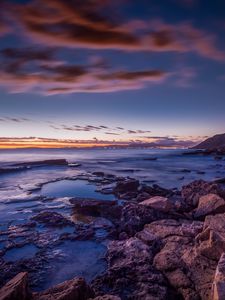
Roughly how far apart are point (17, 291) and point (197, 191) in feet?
39.1

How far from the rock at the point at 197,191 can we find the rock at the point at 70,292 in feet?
28.8

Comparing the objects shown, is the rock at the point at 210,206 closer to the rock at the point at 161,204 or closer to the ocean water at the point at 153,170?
the rock at the point at 161,204

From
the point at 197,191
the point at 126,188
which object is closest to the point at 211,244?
the point at 197,191

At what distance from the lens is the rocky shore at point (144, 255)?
5.65 m

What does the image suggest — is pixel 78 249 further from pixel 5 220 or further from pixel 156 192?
pixel 156 192

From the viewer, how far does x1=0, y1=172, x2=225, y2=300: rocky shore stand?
5648 mm

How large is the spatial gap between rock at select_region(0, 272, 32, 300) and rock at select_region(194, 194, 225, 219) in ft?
26.1

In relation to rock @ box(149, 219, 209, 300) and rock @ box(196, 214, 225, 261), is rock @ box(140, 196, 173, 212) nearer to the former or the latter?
rock @ box(149, 219, 209, 300)

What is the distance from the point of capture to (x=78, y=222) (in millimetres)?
13047

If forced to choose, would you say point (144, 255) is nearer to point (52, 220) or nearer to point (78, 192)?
point (52, 220)

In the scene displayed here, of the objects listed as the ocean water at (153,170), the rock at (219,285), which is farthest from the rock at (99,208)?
the ocean water at (153,170)

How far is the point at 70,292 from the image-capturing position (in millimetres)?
5289

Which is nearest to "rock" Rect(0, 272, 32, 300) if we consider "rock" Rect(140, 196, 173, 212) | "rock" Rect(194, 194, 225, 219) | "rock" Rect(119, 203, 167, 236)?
"rock" Rect(119, 203, 167, 236)

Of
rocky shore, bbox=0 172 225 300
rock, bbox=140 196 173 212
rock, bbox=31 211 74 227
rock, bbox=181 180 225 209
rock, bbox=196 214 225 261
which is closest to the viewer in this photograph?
rocky shore, bbox=0 172 225 300
